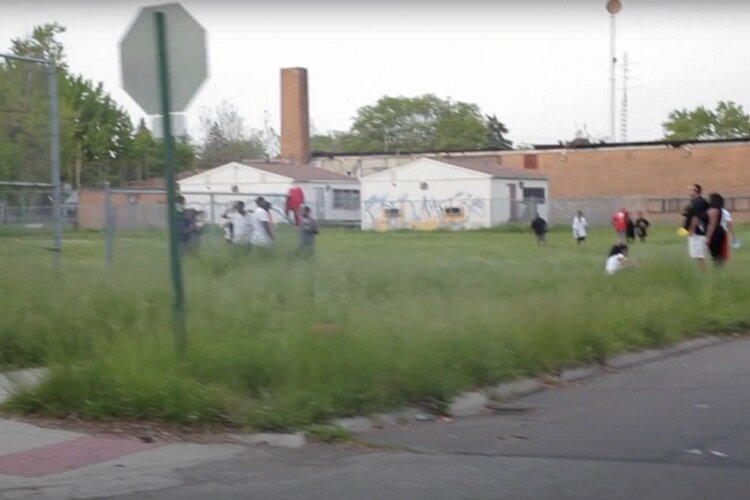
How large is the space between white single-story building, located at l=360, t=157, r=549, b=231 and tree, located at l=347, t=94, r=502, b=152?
45.0 m

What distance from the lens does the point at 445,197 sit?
60.5m

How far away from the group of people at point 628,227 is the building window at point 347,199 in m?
20.3

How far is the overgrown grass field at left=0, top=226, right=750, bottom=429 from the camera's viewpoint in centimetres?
1003

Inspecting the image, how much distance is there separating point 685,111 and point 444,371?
331ft

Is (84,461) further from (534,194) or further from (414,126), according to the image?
(414,126)

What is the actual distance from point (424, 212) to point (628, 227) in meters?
20.3

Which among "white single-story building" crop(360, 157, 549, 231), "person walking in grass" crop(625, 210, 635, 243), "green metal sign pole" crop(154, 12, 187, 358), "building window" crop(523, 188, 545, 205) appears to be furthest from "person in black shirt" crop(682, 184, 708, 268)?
"building window" crop(523, 188, 545, 205)

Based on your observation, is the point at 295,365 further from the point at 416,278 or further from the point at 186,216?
the point at 186,216

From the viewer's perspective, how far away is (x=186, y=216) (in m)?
23.3

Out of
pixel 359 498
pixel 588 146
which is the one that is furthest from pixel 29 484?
pixel 588 146

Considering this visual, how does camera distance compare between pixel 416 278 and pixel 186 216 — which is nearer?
pixel 416 278

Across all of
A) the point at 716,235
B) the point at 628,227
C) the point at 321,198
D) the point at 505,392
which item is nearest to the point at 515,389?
the point at 505,392

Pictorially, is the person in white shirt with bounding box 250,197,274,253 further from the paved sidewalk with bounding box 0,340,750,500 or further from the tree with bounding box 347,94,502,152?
the tree with bounding box 347,94,502,152

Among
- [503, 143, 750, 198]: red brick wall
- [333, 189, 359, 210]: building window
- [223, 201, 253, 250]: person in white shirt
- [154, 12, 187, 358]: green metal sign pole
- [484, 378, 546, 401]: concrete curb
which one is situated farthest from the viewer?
[503, 143, 750, 198]: red brick wall
